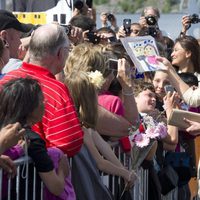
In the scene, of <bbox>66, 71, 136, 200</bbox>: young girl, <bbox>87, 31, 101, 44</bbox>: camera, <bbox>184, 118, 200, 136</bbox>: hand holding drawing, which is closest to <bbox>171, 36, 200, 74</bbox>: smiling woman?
<bbox>87, 31, 101, 44</bbox>: camera

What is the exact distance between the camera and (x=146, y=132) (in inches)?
265

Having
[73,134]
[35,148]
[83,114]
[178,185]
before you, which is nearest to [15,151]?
[35,148]

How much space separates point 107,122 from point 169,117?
2.69 feet

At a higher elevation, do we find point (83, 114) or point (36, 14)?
point (83, 114)

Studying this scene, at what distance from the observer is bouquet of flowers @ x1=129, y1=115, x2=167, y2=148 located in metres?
6.59

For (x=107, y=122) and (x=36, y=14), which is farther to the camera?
(x=36, y=14)

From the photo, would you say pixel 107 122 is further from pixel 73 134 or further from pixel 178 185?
pixel 178 185

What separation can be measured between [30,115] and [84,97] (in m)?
0.89

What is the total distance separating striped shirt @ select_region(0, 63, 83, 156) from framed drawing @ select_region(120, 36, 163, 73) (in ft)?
4.46

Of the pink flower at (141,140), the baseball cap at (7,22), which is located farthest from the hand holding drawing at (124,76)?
the baseball cap at (7,22)

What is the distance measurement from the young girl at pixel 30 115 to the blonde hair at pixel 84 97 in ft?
2.43

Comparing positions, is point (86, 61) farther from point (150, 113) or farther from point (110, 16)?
point (110, 16)

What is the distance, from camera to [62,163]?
5.18 metres

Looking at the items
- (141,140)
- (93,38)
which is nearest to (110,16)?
(93,38)
